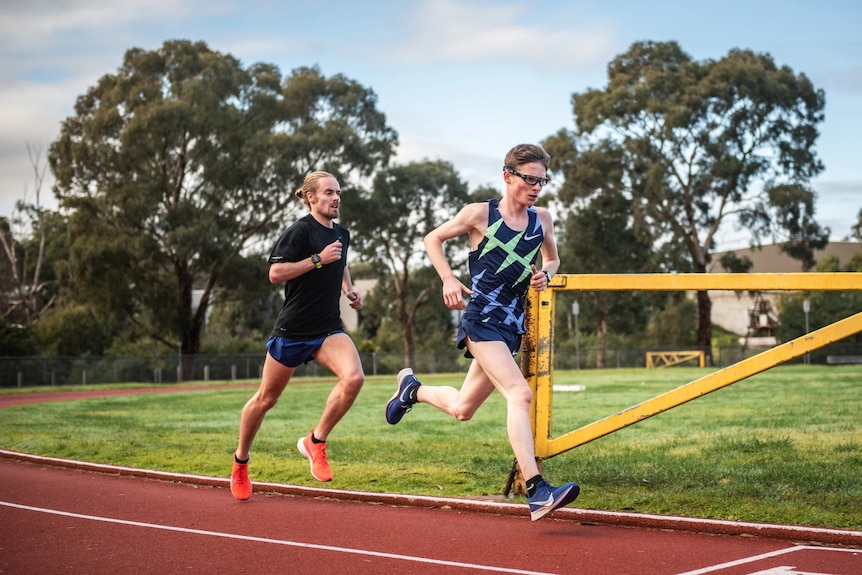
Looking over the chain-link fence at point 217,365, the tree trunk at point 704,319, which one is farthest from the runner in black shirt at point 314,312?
the tree trunk at point 704,319

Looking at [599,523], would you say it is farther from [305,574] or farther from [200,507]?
[200,507]

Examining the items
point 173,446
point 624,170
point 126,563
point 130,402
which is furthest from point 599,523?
point 624,170

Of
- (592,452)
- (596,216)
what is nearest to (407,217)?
(596,216)

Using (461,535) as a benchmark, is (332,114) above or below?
above

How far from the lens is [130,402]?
25156mm

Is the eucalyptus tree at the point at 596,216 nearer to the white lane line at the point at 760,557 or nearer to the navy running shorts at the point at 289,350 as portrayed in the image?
the navy running shorts at the point at 289,350

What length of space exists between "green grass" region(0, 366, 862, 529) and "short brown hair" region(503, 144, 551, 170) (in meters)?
2.30

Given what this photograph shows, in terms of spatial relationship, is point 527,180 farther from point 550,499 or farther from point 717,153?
point 717,153

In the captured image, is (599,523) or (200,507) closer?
(599,523)

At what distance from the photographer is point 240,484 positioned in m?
7.52

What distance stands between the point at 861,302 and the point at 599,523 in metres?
60.6

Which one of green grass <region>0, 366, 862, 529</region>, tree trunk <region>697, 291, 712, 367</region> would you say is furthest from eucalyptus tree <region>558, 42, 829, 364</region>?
green grass <region>0, 366, 862, 529</region>

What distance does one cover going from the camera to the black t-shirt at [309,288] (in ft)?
23.2

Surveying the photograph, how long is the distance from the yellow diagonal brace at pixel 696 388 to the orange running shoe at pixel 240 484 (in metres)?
2.19
